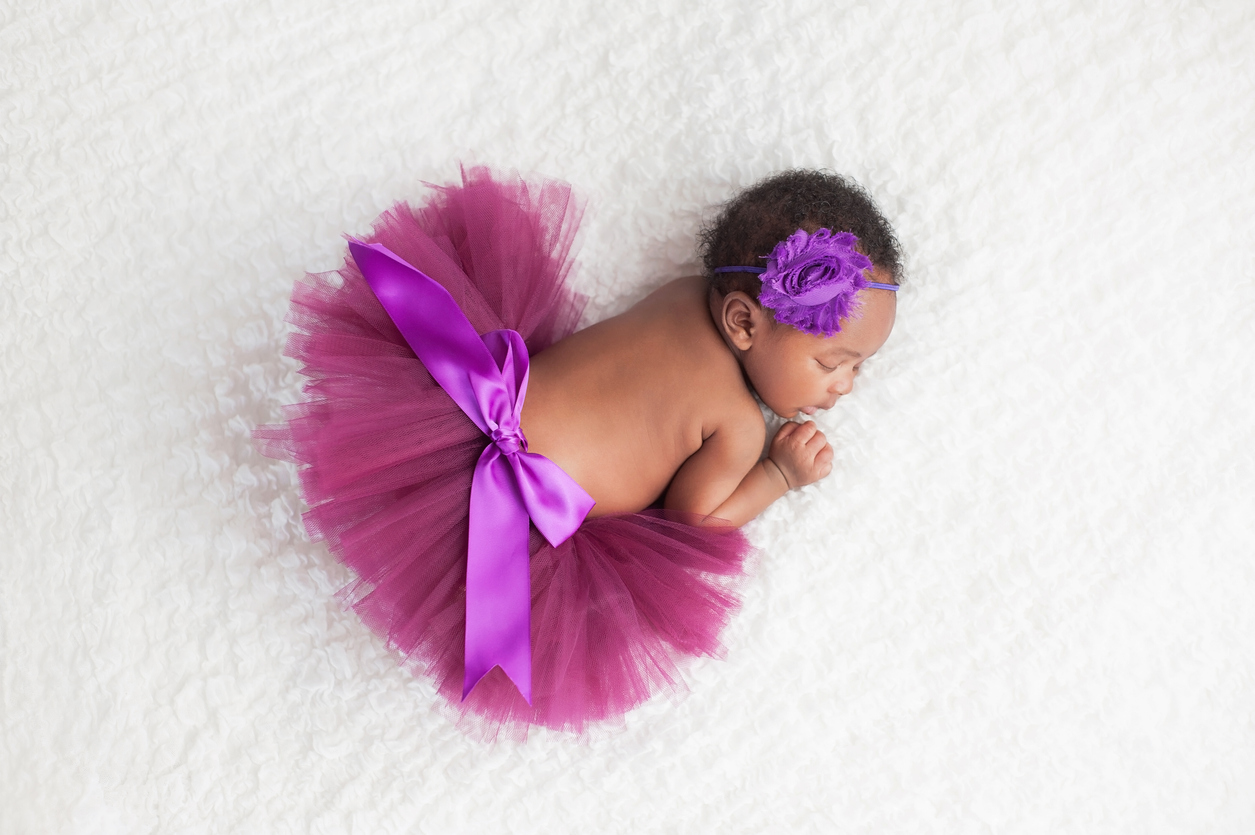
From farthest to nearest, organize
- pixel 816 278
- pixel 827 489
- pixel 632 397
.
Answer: pixel 827 489 → pixel 632 397 → pixel 816 278

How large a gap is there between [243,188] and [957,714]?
1.37 m

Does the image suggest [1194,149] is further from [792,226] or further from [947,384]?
[792,226]

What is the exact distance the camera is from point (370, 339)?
117cm

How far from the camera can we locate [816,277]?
1125 millimetres

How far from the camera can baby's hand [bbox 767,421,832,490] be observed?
130 centimetres

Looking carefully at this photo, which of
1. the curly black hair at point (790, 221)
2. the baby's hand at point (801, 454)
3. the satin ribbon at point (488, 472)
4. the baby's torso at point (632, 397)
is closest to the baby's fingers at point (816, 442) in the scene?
the baby's hand at point (801, 454)

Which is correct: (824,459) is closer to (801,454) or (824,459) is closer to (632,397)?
(801,454)

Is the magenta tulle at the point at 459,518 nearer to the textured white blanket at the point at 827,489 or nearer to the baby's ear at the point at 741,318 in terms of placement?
the textured white blanket at the point at 827,489

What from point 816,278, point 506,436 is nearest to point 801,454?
point 816,278

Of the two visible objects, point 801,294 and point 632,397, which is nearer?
point 801,294

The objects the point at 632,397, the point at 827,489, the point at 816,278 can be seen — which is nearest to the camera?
the point at 816,278

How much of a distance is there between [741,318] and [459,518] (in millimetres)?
478

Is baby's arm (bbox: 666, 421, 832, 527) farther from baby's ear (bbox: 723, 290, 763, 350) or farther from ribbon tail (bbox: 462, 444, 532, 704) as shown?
ribbon tail (bbox: 462, 444, 532, 704)

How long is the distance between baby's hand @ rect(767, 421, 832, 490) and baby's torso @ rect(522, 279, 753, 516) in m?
0.09
